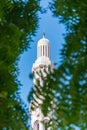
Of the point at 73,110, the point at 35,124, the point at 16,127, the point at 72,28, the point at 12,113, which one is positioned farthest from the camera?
the point at 35,124

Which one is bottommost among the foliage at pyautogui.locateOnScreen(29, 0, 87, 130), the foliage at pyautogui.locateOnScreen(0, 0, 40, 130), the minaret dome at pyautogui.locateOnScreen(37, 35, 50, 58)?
the foliage at pyautogui.locateOnScreen(29, 0, 87, 130)

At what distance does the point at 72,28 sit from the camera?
13.9 feet

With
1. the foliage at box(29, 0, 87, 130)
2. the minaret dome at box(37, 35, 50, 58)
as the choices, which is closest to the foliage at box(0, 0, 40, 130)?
the foliage at box(29, 0, 87, 130)

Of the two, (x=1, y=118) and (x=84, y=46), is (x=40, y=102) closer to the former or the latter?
(x=84, y=46)

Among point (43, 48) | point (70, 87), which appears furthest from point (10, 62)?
point (43, 48)

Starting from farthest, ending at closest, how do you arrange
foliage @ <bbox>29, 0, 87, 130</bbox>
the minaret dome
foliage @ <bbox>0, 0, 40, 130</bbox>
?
the minaret dome
foliage @ <bbox>0, 0, 40, 130</bbox>
foliage @ <bbox>29, 0, 87, 130</bbox>

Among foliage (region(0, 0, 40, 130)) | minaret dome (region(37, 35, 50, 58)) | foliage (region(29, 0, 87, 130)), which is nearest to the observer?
foliage (region(29, 0, 87, 130))

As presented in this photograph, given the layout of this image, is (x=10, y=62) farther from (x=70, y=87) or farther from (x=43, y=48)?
(x=43, y=48)

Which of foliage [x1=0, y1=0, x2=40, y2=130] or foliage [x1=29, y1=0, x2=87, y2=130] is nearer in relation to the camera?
foliage [x1=29, y1=0, x2=87, y2=130]

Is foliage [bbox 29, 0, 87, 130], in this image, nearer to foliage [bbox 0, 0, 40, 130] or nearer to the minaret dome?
foliage [bbox 0, 0, 40, 130]

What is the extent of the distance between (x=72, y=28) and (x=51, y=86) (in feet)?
2.06

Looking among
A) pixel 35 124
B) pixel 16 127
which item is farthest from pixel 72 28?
pixel 35 124

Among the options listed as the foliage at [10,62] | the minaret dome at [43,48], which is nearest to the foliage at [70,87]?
the foliage at [10,62]

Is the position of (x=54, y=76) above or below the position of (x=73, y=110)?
above
